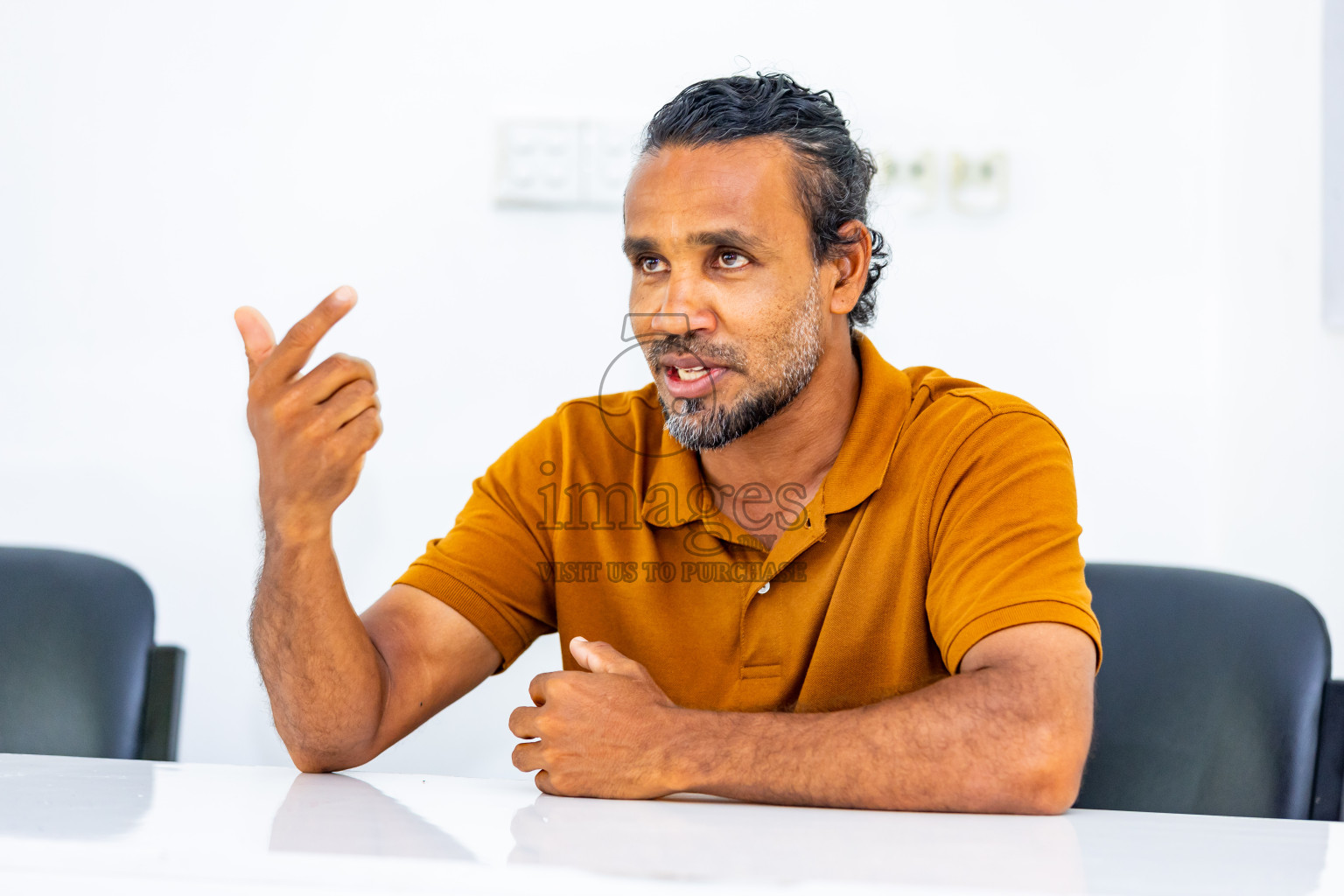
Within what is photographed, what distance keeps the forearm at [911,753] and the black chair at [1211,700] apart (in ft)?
1.06

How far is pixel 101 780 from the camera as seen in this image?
889 mm

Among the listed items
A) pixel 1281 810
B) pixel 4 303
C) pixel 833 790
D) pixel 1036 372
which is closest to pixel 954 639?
pixel 833 790

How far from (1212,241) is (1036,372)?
0.35m

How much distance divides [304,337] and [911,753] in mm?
581

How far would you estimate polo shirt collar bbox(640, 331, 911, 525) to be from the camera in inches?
46.4

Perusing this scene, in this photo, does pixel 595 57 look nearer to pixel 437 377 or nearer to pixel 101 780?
pixel 437 377

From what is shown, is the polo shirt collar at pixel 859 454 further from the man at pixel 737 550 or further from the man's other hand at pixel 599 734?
the man's other hand at pixel 599 734

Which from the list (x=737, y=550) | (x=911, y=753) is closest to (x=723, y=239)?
(x=737, y=550)

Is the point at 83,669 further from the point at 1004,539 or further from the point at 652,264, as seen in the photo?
the point at 1004,539

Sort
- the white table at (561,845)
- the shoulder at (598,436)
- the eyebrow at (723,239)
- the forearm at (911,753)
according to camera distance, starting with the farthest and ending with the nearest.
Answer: the shoulder at (598,436) → the eyebrow at (723,239) → the forearm at (911,753) → the white table at (561,845)

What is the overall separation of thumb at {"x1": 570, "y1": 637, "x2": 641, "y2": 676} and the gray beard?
0.32m

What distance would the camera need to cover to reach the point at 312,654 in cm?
105

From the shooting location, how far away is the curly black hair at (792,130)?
1.27 metres

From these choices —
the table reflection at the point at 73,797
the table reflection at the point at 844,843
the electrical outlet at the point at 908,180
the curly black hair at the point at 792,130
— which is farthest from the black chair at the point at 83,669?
the electrical outlet at the point at 908,180
